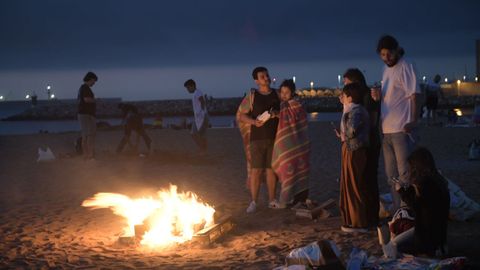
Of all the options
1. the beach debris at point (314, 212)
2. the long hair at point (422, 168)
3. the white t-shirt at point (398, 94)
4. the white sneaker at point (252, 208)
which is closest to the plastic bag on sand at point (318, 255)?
the long hair at point (422, 168)

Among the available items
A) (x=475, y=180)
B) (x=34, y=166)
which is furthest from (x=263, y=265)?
(x=34, y=166)

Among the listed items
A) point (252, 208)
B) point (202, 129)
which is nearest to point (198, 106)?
point (202, 129)

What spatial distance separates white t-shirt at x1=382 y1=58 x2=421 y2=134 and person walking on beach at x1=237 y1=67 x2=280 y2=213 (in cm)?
160

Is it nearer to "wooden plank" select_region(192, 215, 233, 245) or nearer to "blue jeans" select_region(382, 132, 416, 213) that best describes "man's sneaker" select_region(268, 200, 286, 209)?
"wooden plank" select_region(192, 215, 233, 245)

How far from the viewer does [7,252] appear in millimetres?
5895

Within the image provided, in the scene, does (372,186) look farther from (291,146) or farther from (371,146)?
(291,146)

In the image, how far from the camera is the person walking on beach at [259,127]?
7.23 m

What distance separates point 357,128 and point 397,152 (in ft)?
1.74

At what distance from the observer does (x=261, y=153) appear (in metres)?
7.26

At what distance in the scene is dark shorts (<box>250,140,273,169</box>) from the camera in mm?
7250

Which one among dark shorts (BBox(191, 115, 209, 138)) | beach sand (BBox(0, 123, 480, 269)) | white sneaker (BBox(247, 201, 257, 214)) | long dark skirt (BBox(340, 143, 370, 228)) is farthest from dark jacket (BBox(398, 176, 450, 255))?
dark shorts (BBox(191, 115, 209, 138))

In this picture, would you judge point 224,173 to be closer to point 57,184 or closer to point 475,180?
point 57,184

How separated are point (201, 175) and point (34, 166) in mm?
4593

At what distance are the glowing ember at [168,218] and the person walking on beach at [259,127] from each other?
0.87 meters
